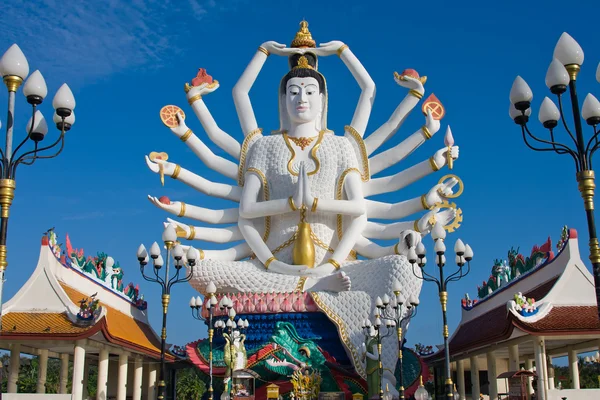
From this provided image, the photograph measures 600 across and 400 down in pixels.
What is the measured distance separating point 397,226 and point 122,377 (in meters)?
9.46

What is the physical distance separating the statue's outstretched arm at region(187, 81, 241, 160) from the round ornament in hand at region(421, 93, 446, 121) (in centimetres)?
635

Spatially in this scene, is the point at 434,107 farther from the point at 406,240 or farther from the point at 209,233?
the point at 209,233

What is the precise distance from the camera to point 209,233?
22578 mm

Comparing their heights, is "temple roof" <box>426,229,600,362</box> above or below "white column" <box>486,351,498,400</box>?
above

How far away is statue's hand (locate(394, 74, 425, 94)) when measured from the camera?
2300cm

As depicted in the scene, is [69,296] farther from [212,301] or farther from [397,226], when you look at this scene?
[397,226]

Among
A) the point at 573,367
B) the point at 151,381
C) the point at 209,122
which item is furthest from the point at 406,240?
the point at 151,381

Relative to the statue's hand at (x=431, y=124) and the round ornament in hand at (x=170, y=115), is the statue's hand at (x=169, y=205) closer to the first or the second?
the round ornament in hand at (x=170, y=115)

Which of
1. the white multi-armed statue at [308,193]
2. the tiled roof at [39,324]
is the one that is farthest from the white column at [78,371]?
the white multi-armed statue at [308,193]

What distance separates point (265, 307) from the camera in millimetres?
19391

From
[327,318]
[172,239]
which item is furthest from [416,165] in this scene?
[172,239]

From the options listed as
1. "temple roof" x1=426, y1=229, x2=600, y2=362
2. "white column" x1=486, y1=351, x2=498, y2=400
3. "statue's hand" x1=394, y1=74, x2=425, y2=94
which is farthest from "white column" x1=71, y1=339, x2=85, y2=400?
"statue's hand" x1=394, y1=74, x2=425, y2=94

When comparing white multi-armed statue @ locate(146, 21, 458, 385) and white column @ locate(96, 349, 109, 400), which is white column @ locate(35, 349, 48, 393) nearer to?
white column @ locate(96, 349, 109, 400)

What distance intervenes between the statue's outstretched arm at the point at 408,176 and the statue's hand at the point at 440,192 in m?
0.65
